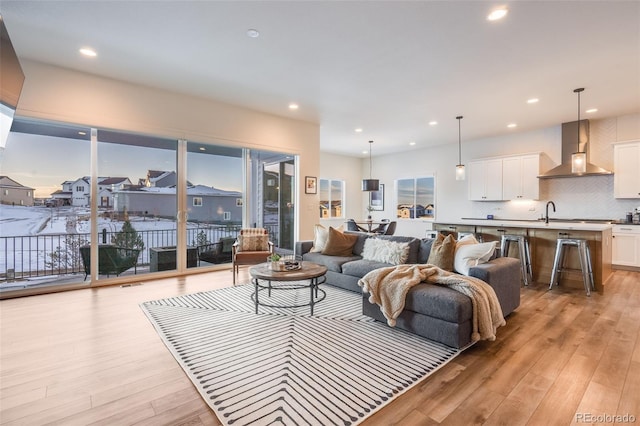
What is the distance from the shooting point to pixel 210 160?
557 cm

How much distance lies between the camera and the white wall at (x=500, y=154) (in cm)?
604

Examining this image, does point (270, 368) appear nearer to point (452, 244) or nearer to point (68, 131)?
point (452, 244)

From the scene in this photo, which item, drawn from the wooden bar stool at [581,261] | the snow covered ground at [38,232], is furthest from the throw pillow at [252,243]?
the wooden bar stool at [581,261]

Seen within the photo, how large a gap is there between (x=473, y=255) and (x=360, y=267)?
1.40 metres

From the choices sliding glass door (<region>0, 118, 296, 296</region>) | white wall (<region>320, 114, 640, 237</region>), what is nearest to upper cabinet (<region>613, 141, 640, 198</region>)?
white wall (<region>320, 114, 640, 237</region>)

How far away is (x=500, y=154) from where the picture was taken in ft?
24.6

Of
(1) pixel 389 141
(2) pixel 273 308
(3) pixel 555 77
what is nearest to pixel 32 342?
(2) pixel 273 308

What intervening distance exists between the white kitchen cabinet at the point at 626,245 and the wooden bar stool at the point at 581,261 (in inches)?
83.0

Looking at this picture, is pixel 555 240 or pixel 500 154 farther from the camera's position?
pixel 500 154

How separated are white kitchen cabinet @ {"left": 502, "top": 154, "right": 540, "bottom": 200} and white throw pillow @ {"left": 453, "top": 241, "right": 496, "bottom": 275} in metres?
4.60

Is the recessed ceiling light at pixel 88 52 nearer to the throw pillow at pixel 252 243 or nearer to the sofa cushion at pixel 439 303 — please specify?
the throw pillow at pixel 252 243

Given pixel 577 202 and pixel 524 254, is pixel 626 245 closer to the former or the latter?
pixel 577 202

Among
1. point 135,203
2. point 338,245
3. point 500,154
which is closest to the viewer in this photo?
point 338,245

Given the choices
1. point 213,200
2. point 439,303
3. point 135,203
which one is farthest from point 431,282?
point 135,203
